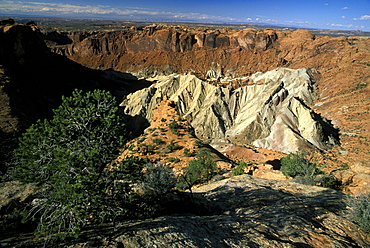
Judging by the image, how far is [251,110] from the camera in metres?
46.7

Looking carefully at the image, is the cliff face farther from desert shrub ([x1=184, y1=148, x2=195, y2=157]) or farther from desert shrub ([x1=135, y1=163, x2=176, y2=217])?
desert shrub ([x1=135, y1=163, x2=176, y2=217])

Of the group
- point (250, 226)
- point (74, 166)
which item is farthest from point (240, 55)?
point (74, 166)

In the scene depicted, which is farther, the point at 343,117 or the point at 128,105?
the point at 128,105

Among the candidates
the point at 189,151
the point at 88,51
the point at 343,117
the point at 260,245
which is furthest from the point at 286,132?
the point at 88,51

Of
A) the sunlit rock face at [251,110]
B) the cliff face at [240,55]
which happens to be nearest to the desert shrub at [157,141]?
the sunlit rock face at [251,110]

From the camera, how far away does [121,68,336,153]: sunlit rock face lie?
3962cm

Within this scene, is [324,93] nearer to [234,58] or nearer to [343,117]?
[343,117]

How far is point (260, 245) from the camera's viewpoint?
702 cm

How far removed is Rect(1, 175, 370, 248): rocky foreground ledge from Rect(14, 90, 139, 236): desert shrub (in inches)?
34.0

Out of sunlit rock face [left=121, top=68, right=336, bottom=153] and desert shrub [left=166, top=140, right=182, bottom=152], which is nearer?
desert shrub [left=166, top=140, right=182, bottom=152]

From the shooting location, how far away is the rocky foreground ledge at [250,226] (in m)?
6.31

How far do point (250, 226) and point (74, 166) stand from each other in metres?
6.90

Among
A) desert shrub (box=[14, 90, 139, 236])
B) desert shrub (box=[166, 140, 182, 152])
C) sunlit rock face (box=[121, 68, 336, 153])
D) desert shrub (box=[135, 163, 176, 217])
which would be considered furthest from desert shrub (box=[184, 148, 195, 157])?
sunlit rock face (box=[121, 68, 336, 153])

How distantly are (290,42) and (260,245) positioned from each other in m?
100
